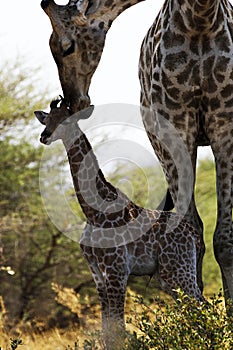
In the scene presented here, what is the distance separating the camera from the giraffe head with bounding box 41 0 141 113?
16.0ft

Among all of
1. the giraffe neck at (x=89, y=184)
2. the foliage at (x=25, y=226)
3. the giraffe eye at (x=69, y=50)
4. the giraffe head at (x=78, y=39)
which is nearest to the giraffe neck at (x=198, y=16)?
the giraffe head at (x=78, y=39)

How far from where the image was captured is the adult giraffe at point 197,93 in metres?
4.89

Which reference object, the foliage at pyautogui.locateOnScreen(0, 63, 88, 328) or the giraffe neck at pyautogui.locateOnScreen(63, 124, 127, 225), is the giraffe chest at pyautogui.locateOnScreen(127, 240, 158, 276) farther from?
the foliage at pyautogui.locateOnScreen(0, 63, 88, 328)

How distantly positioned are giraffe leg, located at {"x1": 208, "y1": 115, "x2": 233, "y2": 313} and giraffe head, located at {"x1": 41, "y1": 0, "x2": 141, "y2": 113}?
29.9 inches

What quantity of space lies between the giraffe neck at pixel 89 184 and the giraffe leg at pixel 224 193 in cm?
58

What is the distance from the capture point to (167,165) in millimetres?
5258

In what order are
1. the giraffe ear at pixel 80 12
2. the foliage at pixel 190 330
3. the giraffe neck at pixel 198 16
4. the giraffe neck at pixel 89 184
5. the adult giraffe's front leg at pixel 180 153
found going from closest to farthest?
the foliage at pixel 190 330, the giraffe neck at pixel 198 16, the giraffe ear at pixel 80 12, the adult giraffe's front leg at pixel 180 153, the giraffe neck at pixel 89 184

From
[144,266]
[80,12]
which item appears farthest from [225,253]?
[80,12]

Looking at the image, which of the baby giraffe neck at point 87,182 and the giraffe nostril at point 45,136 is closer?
the giraffe nostril at point 45,136

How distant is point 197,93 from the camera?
4.94m

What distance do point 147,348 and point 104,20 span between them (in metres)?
1.89

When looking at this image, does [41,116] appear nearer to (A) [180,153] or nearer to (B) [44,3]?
(B) [44,3]

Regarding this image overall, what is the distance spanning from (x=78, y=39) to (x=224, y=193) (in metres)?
1.21

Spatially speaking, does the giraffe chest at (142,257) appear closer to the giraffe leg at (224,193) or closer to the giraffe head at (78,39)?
the giraffe leg at (224,193)
